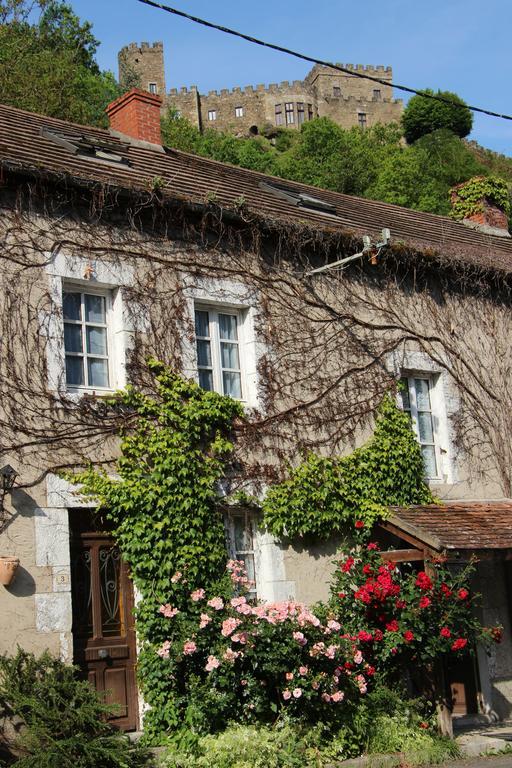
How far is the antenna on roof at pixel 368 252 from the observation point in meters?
11.6

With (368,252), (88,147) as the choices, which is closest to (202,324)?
(368,252)

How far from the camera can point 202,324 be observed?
11.3m

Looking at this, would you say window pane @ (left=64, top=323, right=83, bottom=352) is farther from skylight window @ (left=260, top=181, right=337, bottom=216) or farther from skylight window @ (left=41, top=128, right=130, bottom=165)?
skylight window @ (left=260, top=181, right=337, bottom=216)

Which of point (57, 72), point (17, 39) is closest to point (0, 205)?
point (57, 72)

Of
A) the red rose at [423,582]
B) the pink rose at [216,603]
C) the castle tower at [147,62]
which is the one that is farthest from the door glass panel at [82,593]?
the castle tower at [147,62]

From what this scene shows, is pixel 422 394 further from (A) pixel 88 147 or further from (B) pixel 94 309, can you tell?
(A) pixel 88 147

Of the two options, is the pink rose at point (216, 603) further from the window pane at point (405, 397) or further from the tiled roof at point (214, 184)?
the window pane at point (405, 397)

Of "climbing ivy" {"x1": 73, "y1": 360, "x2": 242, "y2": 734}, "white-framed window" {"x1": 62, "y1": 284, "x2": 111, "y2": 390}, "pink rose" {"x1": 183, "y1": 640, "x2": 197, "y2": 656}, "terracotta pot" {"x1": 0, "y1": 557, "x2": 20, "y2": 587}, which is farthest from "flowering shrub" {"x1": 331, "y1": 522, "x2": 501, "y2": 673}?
"terracotta pot" {"x1": 0, "y1": 557, "x2": 20, "y2": 587}

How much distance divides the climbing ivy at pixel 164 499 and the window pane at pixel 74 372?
16.1 inches

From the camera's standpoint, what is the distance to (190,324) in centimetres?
1086

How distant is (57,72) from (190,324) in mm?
20934

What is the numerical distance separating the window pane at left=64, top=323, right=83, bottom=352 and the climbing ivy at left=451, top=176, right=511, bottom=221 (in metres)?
10.7

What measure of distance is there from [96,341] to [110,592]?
2.69 m

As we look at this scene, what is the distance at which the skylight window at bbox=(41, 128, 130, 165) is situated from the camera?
1195 centimetres
